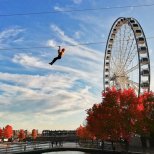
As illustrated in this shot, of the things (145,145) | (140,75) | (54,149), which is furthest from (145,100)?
(54,149)

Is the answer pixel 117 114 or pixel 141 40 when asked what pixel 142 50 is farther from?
pixel 117 114

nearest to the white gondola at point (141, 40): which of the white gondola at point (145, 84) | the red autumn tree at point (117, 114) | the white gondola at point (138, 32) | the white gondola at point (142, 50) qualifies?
the white gondola at point (138, 32)

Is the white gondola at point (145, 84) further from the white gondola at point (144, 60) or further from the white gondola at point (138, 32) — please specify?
the white gondola at point (138, 32)

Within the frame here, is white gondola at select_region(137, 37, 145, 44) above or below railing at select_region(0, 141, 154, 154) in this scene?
above

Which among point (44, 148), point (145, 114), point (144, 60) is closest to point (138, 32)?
point (144, 60)

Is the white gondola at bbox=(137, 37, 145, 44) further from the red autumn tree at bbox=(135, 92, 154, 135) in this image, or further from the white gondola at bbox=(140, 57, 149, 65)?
the red autumn tree at bbox=(135, 92, 154, 135)

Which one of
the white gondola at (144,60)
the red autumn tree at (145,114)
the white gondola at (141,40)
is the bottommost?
the red autumn tree at (145,114)

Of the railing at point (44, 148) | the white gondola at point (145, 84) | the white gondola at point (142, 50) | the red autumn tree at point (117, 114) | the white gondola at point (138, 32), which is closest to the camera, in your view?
the railing at point (44, 148)

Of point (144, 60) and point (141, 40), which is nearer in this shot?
point (144, 60)

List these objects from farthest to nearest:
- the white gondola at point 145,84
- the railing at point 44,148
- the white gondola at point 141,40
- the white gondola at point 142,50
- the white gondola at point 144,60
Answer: the white gondola at point 141,40 < the white gondola at point 142,50 < the white gondola at point 144,60 < the white gondola at point 145,84 < the railing at point 44,148

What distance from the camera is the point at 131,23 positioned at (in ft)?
215

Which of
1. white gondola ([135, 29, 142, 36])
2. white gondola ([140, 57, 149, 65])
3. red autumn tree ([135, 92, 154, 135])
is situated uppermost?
white gondola ([135, 29, 142, 36])

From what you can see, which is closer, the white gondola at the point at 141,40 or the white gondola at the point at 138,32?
the white gondola at the point at 141,40

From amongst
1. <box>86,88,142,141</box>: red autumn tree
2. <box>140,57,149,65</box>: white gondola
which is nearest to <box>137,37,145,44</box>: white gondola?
<box>140,57,149,65</box>: white gondola
